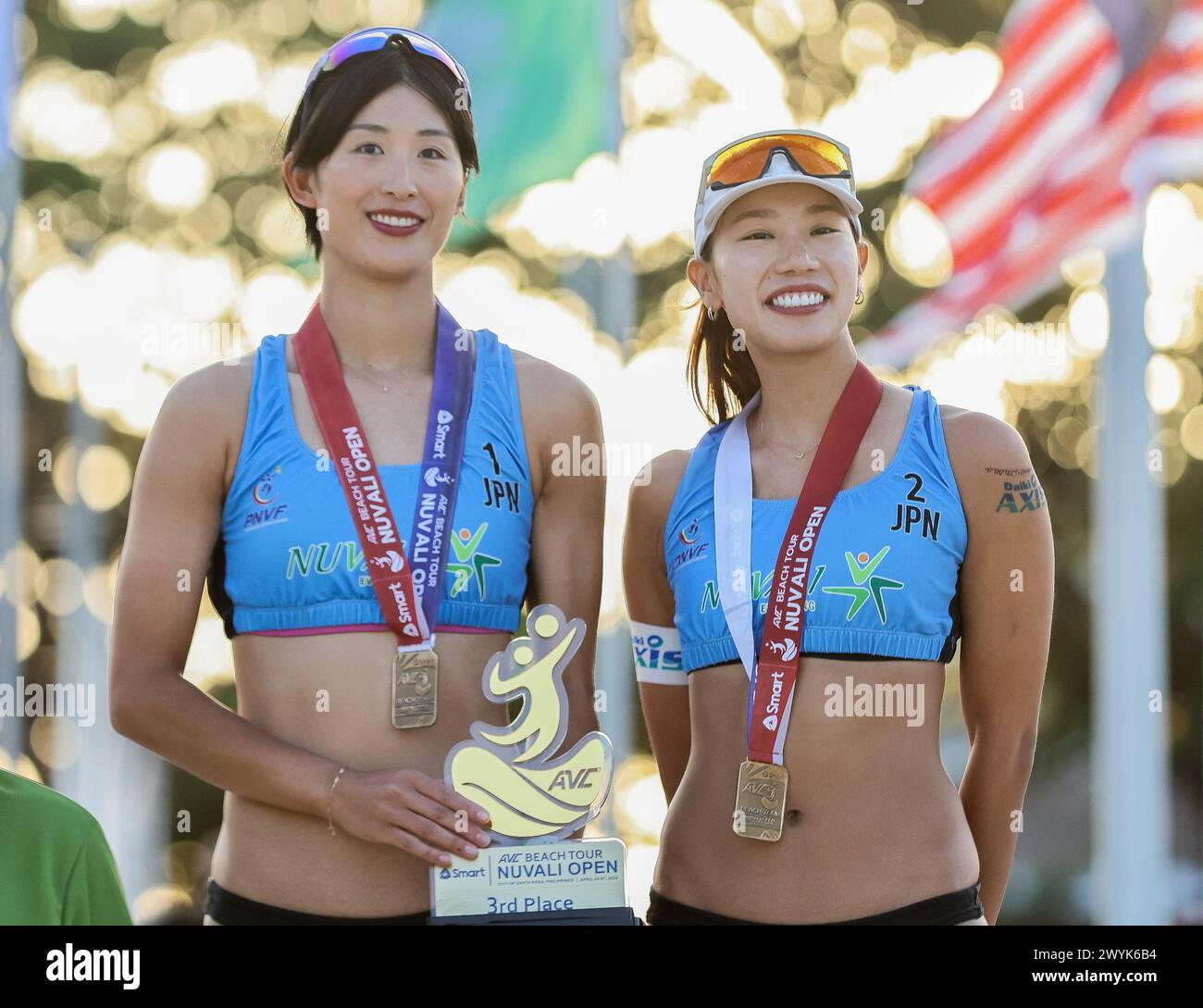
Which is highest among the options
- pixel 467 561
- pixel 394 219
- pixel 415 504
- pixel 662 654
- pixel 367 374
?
pixel 394 219

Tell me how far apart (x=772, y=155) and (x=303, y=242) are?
5.14 meters

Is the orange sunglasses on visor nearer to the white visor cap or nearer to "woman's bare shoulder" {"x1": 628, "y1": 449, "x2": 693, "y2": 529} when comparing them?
the white visor cap

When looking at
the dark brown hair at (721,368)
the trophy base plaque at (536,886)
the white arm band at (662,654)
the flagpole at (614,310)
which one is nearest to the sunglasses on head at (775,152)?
the dark brown hair at (721,368)

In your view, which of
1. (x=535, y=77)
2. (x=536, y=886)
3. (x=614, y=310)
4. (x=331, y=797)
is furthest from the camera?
(x=614, y=310)

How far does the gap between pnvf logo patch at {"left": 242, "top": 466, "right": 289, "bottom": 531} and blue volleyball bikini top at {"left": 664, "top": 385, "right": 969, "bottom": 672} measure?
733mm

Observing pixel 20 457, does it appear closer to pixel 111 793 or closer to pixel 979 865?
pixel 111 793

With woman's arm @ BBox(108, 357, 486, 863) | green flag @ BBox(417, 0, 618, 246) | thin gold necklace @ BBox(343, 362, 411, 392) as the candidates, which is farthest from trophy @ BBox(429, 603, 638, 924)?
green flag @ BBox(417, 0, 618, 246)

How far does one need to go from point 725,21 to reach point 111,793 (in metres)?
5.33

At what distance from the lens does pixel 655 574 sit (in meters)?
3.09

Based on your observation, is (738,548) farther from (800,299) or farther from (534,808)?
(534,808)

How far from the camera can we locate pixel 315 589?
8.98 ft

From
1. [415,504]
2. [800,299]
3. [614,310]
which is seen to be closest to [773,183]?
[800,299]

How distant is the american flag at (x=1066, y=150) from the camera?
20.5ft
